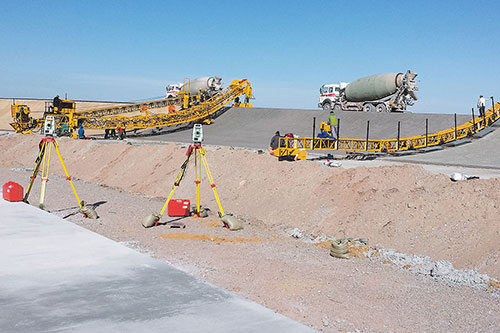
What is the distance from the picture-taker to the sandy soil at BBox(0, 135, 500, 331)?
6.69 meters

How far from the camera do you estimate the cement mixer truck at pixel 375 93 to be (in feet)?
112

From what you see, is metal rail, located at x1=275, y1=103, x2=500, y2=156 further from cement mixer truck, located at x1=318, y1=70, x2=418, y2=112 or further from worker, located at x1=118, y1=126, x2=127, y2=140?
worker, located at x1=118, y1=126, x2=127, y2=140

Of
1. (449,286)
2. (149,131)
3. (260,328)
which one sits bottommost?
(449,286)

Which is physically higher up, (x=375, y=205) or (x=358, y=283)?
(x=375, y=205)

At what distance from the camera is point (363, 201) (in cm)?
1225

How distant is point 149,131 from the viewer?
4056 cm

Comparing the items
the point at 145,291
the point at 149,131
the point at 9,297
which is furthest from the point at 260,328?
the point at 149,131

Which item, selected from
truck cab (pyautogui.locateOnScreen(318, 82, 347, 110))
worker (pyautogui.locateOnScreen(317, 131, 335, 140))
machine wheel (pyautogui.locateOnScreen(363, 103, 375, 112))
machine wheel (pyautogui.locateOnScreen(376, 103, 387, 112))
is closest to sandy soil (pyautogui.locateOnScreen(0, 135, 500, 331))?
worker (pyautogui.locateOnScreen(317, 131, 335, 140))

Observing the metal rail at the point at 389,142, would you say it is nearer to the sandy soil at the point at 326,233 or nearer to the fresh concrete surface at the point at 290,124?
the sandy soil at the point at 326,233

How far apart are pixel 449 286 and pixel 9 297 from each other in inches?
254

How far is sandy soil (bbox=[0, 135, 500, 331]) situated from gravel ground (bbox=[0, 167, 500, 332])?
2 cm

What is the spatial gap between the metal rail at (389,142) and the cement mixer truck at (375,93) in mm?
7497

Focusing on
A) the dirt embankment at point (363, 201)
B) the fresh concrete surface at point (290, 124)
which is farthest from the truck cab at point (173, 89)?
the dirt embankment at point (363, 201)

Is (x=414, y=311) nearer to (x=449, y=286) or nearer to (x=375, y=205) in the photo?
(x=449, y=286)
